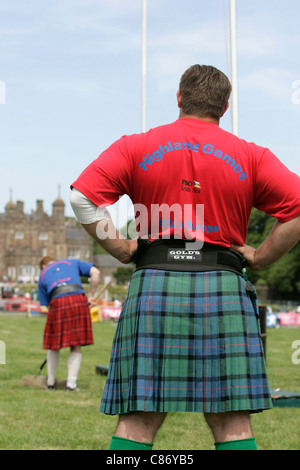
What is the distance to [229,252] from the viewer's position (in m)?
2.88

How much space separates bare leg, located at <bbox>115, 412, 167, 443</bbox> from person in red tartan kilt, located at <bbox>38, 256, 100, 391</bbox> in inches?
232

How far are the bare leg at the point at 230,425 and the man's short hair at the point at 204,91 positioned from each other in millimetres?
1160

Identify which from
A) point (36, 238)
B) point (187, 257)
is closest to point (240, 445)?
point (187, 257)

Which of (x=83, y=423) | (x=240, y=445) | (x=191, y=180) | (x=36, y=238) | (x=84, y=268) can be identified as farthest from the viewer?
(x=36, y=238)

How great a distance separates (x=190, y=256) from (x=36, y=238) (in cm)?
11897

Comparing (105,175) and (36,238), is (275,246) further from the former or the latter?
(36,238)

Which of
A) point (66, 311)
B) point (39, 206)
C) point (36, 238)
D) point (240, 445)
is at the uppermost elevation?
point (240, 445)

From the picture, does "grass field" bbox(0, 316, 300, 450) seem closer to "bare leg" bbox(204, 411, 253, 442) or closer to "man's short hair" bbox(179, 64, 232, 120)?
"bare leg" bbox(204, 411, 253, 442)

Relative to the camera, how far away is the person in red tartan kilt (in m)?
8.64

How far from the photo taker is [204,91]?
116 inches

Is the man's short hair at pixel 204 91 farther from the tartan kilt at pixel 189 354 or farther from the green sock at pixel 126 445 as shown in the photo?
the green sock at pixel 126 445

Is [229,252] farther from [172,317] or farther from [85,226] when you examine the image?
[85,226]
